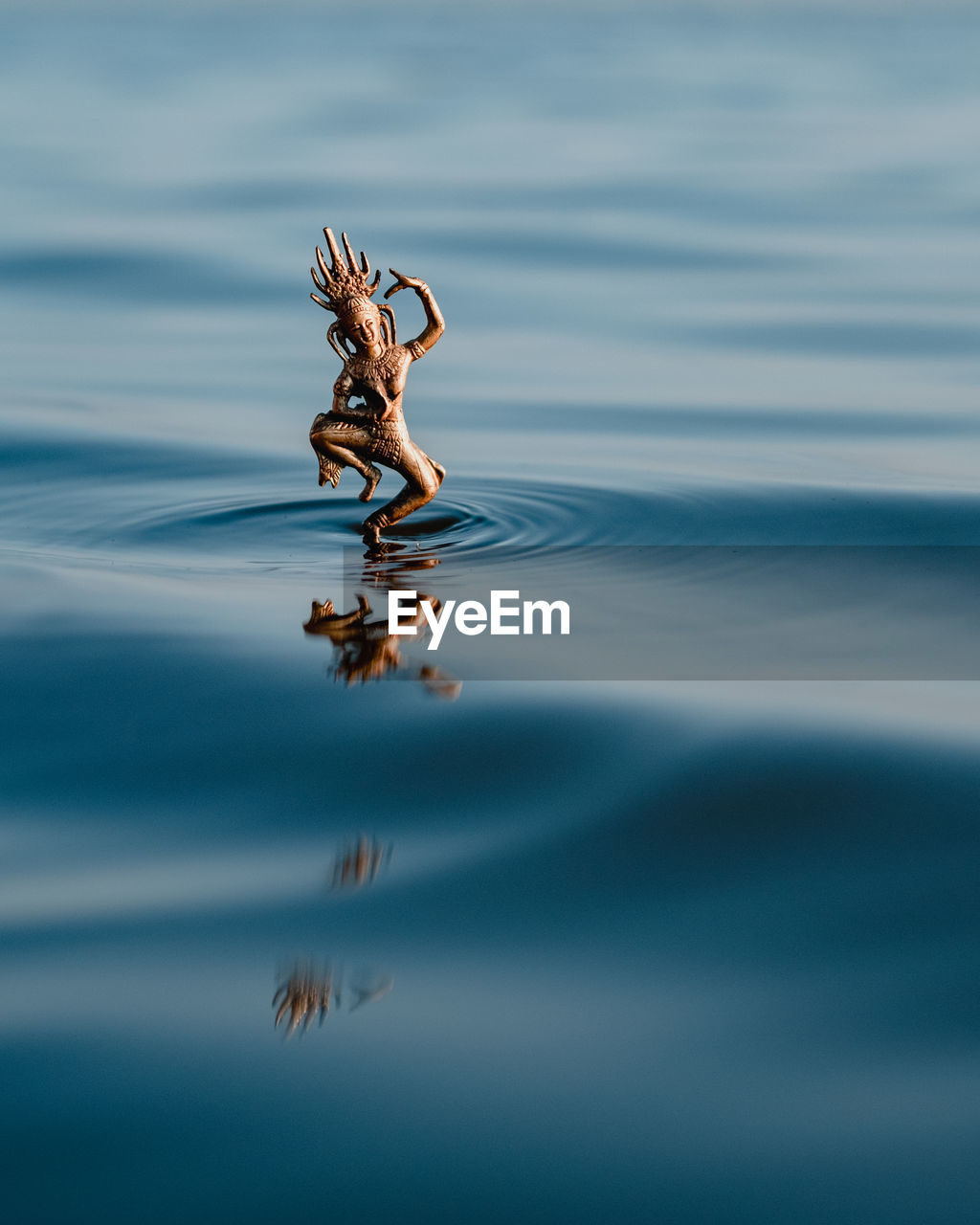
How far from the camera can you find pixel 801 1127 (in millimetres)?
2410

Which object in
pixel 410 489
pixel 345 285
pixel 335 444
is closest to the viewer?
pixel 345 285

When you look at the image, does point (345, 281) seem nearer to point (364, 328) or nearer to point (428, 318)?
point (364, 328)

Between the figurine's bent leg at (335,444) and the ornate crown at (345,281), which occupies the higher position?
the ornate crown at (345,281)

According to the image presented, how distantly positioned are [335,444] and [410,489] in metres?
0.29

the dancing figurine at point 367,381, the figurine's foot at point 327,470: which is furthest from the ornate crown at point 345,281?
the figurine's foot at point 327,470

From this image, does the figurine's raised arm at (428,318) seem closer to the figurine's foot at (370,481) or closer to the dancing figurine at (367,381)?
the dancing figurine at (367,381)

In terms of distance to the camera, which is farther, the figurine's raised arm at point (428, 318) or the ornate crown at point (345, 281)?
the figurine's raised arm at point (428, 318)

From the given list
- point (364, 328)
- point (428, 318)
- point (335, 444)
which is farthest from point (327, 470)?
point (428, 318)

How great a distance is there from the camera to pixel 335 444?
205 inches

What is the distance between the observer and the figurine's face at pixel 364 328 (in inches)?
199

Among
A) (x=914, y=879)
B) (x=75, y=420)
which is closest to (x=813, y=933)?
(x=914, y=879)

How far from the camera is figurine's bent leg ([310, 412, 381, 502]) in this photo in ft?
17.1

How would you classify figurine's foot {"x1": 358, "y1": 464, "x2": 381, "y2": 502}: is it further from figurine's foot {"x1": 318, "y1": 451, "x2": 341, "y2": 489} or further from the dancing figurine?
figurine's foot {"x1": 318, "y1": 451, "x2": 341, "y2": 489}

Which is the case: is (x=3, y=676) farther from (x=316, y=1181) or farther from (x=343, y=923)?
(x=316, y=1181)
